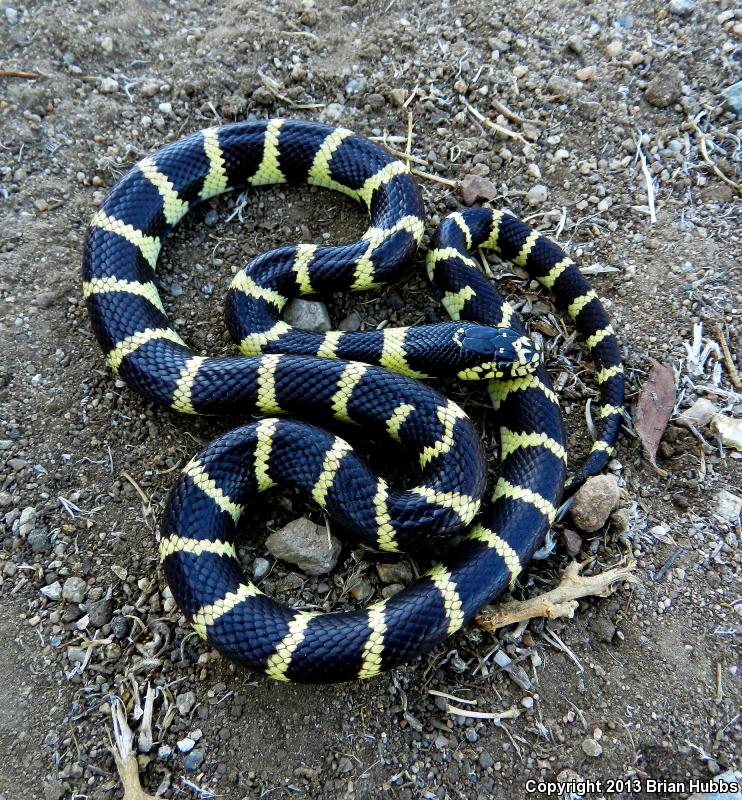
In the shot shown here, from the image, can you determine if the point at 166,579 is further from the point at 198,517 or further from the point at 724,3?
the point at 724,3

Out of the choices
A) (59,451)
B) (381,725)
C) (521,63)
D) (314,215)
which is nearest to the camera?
(381,725)

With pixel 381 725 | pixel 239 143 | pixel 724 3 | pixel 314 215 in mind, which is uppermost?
pixel 724 3

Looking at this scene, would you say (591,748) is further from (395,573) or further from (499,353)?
(499,353)

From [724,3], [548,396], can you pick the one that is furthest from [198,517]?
[724,3]

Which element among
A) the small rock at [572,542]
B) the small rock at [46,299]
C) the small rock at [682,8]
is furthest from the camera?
the small rock at [682,8]

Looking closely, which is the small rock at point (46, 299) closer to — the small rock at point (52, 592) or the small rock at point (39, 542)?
the small rock at point (39, 542)


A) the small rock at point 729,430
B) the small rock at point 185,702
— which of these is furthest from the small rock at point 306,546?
the small rock at point 729,430

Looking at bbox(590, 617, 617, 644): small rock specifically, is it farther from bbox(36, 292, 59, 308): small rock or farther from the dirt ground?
bbox(36, 292, 59, 308): small rock
